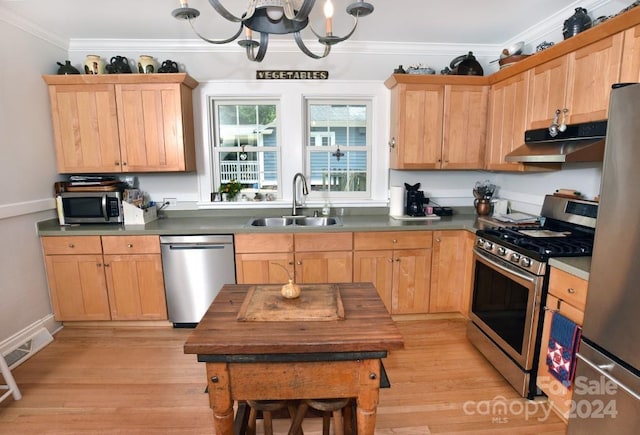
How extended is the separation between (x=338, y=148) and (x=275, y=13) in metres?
2.15

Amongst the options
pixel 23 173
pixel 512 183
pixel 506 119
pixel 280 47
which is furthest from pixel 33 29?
pixel 512 183

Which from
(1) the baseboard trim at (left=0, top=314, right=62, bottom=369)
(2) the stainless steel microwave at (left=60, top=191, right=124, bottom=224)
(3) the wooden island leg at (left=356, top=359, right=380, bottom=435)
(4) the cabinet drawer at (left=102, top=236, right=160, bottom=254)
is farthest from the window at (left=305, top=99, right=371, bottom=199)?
(1) the baseboard trim at (left=0, top=314, right=62, bottom=369)

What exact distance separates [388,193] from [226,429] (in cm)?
269

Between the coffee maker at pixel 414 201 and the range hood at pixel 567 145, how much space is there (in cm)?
96

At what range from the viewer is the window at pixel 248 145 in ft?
11.2

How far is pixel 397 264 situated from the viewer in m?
3.00

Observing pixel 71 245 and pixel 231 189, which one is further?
pixel 231 189

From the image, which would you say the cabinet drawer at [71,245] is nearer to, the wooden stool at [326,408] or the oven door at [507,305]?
the wooden stool at [326,408]

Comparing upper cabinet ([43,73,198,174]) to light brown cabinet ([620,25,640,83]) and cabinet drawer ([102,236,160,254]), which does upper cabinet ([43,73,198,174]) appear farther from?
light brown cabinet ([620,25,640,83])

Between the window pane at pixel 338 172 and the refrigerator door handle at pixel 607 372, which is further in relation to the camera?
the window pane at pixel 338 172

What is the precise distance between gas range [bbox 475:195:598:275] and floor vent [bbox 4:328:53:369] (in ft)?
11.8

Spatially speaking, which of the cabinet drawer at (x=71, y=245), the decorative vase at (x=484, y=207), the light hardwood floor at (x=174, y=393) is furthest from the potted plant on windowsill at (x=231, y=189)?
the decorative vase at (x=484, y=207)

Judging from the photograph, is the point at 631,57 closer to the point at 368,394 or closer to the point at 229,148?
the point at 368,394

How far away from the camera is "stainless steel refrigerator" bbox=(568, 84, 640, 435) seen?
141 cm
